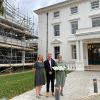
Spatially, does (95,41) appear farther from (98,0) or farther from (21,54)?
(21,54)

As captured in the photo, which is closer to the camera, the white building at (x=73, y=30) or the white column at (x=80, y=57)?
the white column at (x=80, y=57)

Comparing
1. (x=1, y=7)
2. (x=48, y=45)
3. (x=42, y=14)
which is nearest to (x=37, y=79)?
(x=1, y=7)

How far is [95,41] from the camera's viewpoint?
27047 mm

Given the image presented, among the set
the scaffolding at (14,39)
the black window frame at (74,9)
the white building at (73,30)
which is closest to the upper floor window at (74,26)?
the white building at (73,30)

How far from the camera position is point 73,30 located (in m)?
30.2

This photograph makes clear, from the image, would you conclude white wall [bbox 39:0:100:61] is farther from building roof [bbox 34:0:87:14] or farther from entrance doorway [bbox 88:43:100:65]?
entrance doorway [bbox 88:43:100:65]

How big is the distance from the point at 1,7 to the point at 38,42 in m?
26.5

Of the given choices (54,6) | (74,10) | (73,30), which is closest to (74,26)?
(73,30)

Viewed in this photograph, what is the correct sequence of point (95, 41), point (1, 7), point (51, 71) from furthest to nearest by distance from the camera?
point (95, 41) → point (51, 71) → point (1, 7)

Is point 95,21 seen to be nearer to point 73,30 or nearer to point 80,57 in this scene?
point 73,30

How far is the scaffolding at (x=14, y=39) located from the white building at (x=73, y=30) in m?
2.47

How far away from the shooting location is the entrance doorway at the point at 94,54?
28.5 meters

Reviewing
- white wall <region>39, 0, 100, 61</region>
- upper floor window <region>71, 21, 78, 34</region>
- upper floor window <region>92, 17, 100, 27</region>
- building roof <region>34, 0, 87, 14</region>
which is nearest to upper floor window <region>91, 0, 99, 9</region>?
white wall <region>39, 0, 100, 61</region>

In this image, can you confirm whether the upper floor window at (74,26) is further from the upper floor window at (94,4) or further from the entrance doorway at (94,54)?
the upper floor window at (94,4)
